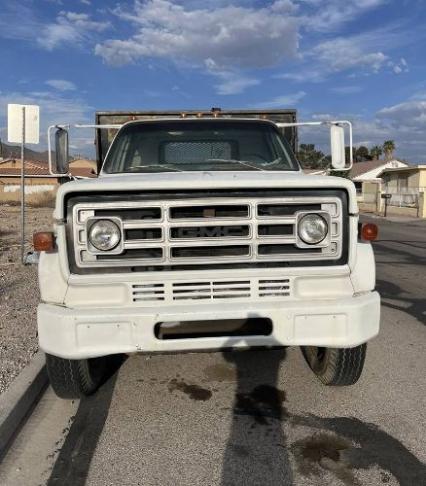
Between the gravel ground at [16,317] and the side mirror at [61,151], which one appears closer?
the gravel ground at [16,317]

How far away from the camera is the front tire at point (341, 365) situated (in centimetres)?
389

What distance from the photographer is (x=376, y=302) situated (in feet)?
11.5

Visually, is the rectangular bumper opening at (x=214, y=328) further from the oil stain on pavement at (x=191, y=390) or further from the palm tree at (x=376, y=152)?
the palm tree at (x=376, y=152)

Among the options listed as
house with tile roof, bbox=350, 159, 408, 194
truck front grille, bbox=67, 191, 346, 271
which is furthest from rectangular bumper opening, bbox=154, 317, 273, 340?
house with tile roof, bbox=350, 159, 408, 194

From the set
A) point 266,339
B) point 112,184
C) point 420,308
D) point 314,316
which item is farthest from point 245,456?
point 420,308

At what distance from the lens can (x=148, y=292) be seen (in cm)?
339

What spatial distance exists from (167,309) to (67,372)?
989 mm

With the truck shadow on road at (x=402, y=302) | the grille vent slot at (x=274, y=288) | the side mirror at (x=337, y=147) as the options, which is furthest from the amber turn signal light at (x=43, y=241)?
the truck shadow on road at (x=402, y=302)

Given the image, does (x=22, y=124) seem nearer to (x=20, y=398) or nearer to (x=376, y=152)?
(x=20, y=398)

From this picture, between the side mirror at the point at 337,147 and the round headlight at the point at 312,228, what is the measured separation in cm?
191

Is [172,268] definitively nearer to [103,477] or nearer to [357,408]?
[103,477]

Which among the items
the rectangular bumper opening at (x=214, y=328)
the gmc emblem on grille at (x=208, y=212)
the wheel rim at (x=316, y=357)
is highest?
the gmc emblem on grille at (x=208, y=212)

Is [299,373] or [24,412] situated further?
[299,373]

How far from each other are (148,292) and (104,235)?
465 millimetres
